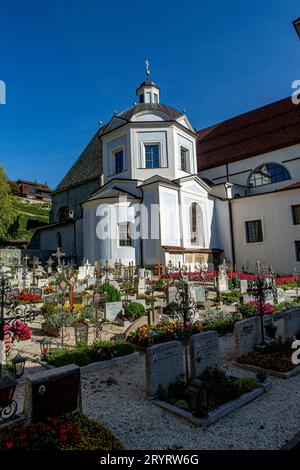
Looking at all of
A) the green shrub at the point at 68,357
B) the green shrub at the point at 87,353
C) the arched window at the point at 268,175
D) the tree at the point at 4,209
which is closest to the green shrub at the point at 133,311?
the green shrub at the point at 87,353

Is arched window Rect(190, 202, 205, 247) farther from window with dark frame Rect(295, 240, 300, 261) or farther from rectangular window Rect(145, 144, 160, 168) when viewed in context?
window with dark frame Rect(295, 240, 300, 261)

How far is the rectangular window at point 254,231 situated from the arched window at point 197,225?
3906 millimetres

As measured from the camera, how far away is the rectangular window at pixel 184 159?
27172mm

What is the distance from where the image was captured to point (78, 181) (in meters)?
34.4

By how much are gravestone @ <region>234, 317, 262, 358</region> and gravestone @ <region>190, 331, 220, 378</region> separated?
3.56ft

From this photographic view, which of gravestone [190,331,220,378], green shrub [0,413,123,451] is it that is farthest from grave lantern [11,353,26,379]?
gravestone [190,331,220,378]

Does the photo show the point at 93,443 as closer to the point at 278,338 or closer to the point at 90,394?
the point at 90,394

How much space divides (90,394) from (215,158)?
30.6 metres

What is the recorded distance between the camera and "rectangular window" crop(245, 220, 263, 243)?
2503cm

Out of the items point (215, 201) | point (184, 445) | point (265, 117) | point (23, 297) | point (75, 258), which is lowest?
point (184, 445)

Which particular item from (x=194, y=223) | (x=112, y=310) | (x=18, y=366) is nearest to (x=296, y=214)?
(x=194, y=223)

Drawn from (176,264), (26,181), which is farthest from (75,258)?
(26,181)

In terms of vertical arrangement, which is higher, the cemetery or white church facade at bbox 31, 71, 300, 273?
white church facade at bbox 31, 71, 300, 273

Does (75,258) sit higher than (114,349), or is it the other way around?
(75,258)
